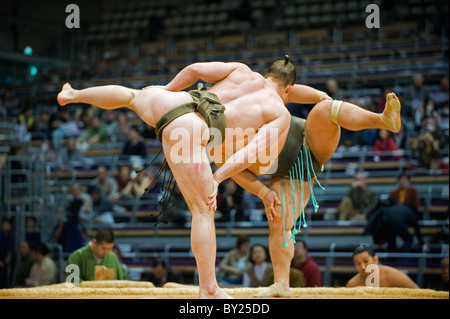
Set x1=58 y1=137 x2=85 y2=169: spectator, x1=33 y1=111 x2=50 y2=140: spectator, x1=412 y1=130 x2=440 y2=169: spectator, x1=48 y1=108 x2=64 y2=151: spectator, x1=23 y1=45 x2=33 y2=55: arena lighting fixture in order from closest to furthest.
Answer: x1=412 y1=130 x2=440 y2=169: spectator, x1=58 y1=137 x2=85 y2=169: spectator, x1=48 y1=108 x2=64 y2=151: spectator, x1=33 y1=111 x2=50 y2=140: spectator, x1=23 y1=45 x2=33 y2=55: arena lighting fixture

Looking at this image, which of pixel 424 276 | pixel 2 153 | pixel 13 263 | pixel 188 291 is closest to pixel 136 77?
pixel 2 153

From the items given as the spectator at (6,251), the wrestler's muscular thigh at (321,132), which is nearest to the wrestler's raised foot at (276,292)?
the wrestler's muscular thigh at (321,132)

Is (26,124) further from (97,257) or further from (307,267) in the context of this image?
(307,267)

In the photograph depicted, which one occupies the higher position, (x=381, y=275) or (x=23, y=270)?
(x=381, y=275)

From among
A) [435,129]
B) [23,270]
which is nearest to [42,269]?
[23,270]

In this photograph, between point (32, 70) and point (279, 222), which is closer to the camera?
point (279, 222)

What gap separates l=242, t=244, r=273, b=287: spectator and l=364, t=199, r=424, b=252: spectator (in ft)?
3.57

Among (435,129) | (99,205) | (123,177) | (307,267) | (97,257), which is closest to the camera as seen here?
(97,257)

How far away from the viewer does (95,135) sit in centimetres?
896

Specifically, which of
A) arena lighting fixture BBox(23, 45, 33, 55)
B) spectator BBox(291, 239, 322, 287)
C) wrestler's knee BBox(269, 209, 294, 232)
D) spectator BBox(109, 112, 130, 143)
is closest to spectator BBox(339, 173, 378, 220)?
spectator BBox(291, 239, 322, 287)

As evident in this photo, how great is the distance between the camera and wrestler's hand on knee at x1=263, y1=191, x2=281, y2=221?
3477 mm

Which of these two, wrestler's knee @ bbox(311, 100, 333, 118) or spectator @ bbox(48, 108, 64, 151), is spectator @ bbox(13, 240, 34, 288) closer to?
spectator @ bbox(48, 108, 64, 151)

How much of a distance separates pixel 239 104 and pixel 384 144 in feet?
14.5
